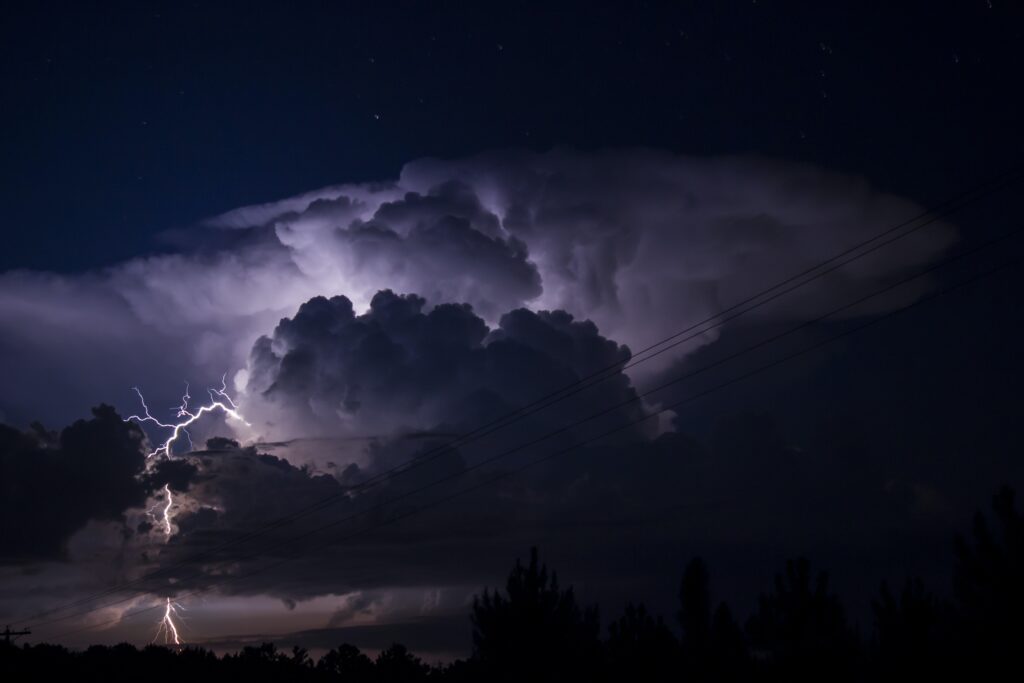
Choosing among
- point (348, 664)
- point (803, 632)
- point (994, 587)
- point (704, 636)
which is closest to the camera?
point (994, 587)

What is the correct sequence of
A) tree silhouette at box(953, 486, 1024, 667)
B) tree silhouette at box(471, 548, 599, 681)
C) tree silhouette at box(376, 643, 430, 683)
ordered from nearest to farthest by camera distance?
tree silhouette at box(953, 486, 1024, 667), tree silhouette at box(471, 548, 599, 681), tree silhouette at box(376, 643, 430, 683)

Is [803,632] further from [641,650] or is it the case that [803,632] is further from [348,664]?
[348,664]

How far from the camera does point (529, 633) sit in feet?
107

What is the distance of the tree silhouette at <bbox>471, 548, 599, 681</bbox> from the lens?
32.2 metres

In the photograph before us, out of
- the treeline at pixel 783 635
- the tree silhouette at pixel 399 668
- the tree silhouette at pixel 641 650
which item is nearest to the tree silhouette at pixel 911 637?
the treeline at pixel 783 635

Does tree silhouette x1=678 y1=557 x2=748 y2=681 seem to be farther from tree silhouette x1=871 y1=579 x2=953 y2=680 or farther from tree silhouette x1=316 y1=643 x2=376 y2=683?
tree silhouette x1=316 y1=643 x2=376 y2=683

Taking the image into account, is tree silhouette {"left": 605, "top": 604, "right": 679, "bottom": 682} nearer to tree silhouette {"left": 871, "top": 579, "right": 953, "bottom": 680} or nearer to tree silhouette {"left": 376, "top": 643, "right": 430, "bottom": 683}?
tree silhouette {"left": 871, "top": 579, "right": 953, "bottom": 680}

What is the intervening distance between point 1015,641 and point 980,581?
3.37m

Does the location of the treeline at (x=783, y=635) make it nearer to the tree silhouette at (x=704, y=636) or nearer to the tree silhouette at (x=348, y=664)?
the tree silhouette at (x=704, y=636)

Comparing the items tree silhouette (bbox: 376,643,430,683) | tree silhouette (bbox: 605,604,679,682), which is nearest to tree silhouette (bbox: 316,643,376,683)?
tree silhouette (bbox: 376,643,430,683)

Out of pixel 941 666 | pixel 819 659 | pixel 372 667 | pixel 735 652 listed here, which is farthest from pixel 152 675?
pixel 941 666

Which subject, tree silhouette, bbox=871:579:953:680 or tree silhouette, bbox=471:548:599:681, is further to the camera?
tree silhouette, bbox=471:548:599:681

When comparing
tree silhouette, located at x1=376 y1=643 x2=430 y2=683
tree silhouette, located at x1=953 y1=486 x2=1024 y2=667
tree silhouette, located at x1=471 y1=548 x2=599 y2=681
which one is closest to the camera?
tree silhouette, located at x1=953 y1=486 x2=1024 y2=667

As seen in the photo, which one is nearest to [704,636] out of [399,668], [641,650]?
[641,650]
